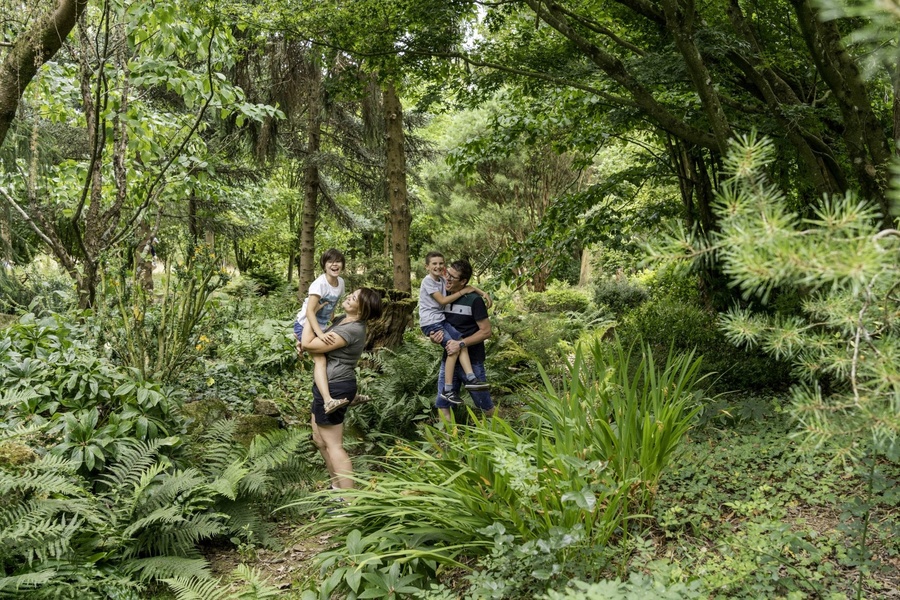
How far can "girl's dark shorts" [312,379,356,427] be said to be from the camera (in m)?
4.68

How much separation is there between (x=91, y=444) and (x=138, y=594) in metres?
1.07

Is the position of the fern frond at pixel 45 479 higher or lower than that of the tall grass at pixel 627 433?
higher

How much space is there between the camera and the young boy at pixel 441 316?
226 inches

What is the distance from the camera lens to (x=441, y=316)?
5914 mm

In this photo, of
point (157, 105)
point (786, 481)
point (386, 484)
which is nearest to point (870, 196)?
point (786, 481)

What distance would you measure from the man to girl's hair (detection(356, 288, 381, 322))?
1.11 m

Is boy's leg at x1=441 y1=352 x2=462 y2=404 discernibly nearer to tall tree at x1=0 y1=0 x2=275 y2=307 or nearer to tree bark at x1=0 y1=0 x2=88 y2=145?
tall tree at x1=0 y1=0 x2=275 y2=307

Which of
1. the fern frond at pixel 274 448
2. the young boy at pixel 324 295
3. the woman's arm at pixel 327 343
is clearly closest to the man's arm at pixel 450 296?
the young boy at pixel 324 295

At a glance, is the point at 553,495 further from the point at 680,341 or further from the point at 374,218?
the point at 374,218

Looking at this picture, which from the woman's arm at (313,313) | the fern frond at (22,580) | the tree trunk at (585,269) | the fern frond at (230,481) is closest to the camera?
the fern frond at (22,580)

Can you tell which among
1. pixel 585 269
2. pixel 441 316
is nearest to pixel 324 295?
pixel 441 316

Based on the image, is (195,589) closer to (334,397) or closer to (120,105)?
(334,397)

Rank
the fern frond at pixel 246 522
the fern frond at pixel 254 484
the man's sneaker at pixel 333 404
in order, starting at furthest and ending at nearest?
the man's sneaker at pixel 333 404 < the fern frond at pixel 254 484 < the fern frond at pixel 246 522

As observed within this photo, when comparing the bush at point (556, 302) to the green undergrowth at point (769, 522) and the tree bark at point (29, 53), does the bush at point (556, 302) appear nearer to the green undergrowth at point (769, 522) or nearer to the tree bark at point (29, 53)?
the green undergrowth at point (769, 522)
